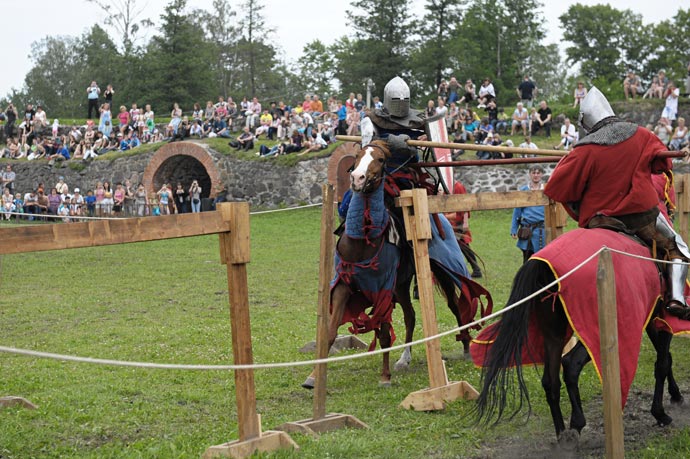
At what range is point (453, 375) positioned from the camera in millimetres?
8266

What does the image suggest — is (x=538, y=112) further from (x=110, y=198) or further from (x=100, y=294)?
(x=100, y=294)

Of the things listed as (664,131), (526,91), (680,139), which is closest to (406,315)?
(680,139)

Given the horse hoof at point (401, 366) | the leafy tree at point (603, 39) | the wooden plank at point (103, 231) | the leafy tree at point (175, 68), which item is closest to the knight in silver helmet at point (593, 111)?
the wooden plank at point (103, 231)

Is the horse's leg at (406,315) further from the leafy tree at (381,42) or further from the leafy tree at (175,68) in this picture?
the leafy tree at (175,68)

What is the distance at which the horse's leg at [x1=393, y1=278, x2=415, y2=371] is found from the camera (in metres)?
8.41

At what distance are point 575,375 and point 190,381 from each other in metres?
3.63

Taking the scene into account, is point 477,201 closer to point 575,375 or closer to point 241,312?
point 575,375

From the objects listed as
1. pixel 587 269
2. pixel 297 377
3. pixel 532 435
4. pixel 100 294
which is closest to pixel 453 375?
pixel 297 377

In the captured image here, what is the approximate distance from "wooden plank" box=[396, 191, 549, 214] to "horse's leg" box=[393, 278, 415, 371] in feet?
3.81

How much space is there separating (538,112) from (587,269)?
2392 centimetres

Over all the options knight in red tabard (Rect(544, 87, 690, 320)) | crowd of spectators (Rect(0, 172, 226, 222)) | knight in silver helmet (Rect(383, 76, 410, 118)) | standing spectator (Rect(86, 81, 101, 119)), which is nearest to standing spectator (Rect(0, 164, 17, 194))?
crowd of spectators (Rect(0, 172, 226, 222))

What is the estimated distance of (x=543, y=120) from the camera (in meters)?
28.1

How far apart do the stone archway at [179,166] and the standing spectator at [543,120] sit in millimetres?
11352

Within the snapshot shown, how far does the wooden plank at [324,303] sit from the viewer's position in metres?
6.35
